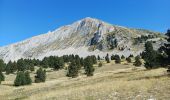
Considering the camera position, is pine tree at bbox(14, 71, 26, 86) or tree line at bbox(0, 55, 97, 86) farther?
tree line at bbox(0, 55, 97, 86)

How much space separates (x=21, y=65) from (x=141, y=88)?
14764 cm

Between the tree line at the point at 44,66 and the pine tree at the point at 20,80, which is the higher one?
the tree line at the point at 44,66

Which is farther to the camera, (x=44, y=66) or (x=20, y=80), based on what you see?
(x=44, y=66)

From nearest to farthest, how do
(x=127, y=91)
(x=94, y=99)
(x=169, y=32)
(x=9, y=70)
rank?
(x=94, y=99), (x=127, y=91), (x=169, y=32), (x=9, y=70)

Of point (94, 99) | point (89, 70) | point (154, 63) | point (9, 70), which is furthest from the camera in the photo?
point (9, 70)

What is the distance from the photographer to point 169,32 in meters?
47.6

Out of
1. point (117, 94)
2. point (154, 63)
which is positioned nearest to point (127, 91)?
point (117, 94)

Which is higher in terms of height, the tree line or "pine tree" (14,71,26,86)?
the tree line

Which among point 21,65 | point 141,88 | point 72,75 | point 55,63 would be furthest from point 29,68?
point 141,88

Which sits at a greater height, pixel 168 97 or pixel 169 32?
pixel 169 32

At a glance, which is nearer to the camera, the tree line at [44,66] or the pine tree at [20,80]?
the pine tree at [20,80]

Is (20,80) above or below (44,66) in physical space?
below

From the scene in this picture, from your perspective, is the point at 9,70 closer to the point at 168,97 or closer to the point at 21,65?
the point at 21,65

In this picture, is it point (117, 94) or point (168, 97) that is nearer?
point (168, 97)
